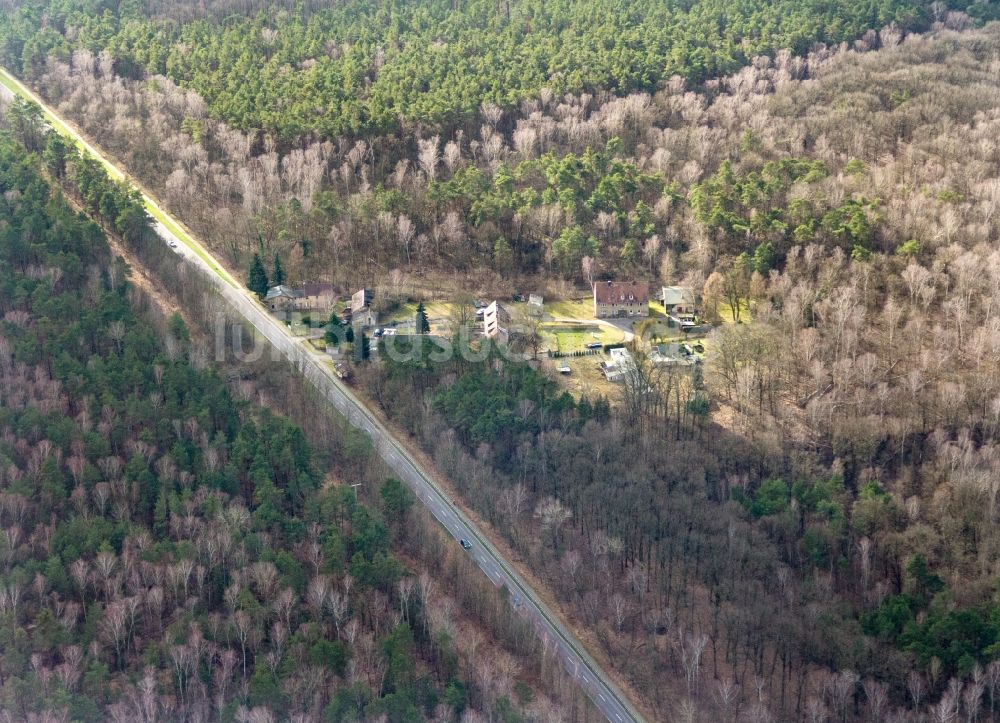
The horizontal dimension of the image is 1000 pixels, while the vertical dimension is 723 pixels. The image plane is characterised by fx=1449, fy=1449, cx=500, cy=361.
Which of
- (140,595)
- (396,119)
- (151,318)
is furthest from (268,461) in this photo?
(396,119)

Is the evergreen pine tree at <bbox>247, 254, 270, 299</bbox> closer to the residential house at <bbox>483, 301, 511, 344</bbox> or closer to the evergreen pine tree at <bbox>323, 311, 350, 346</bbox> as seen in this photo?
the evergreen pine tree at <bbox>323, 311, 350, 346</bbox>

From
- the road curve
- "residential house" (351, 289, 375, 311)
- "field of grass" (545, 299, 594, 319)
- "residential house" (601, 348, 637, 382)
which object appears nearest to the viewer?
the road curve

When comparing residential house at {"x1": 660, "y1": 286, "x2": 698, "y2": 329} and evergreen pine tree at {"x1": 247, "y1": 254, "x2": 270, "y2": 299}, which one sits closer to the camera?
residential house at {"x1": 660, "y1": 286, "x2": 698, "y2": 329}

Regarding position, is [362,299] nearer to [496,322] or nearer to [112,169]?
[496,322]

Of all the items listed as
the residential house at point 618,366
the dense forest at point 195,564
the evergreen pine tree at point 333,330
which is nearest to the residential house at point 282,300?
the evergreen pine tree at point 333,330

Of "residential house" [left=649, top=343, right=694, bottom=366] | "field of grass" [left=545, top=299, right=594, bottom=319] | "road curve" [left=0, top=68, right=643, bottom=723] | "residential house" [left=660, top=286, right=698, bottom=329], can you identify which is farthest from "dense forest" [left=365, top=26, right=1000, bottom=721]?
"field of grass" [left=545, top=299, right=594, bottom=319]

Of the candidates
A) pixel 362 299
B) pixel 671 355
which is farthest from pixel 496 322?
pixel 671 355

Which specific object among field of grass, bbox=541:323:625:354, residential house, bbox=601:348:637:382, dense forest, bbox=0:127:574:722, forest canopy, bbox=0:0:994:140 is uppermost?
forest canopy, bbox=0:0:994:140

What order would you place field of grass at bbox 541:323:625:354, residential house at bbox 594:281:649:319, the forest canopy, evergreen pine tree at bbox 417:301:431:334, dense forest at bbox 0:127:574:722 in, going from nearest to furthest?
dense forest at bbox 0:127:574:722
field of grass at bbox 541:323:625:354
evergreen pine tree at bbox 417:301:431:334
residential house at bbox 594:281:649:319
the forest canopy
